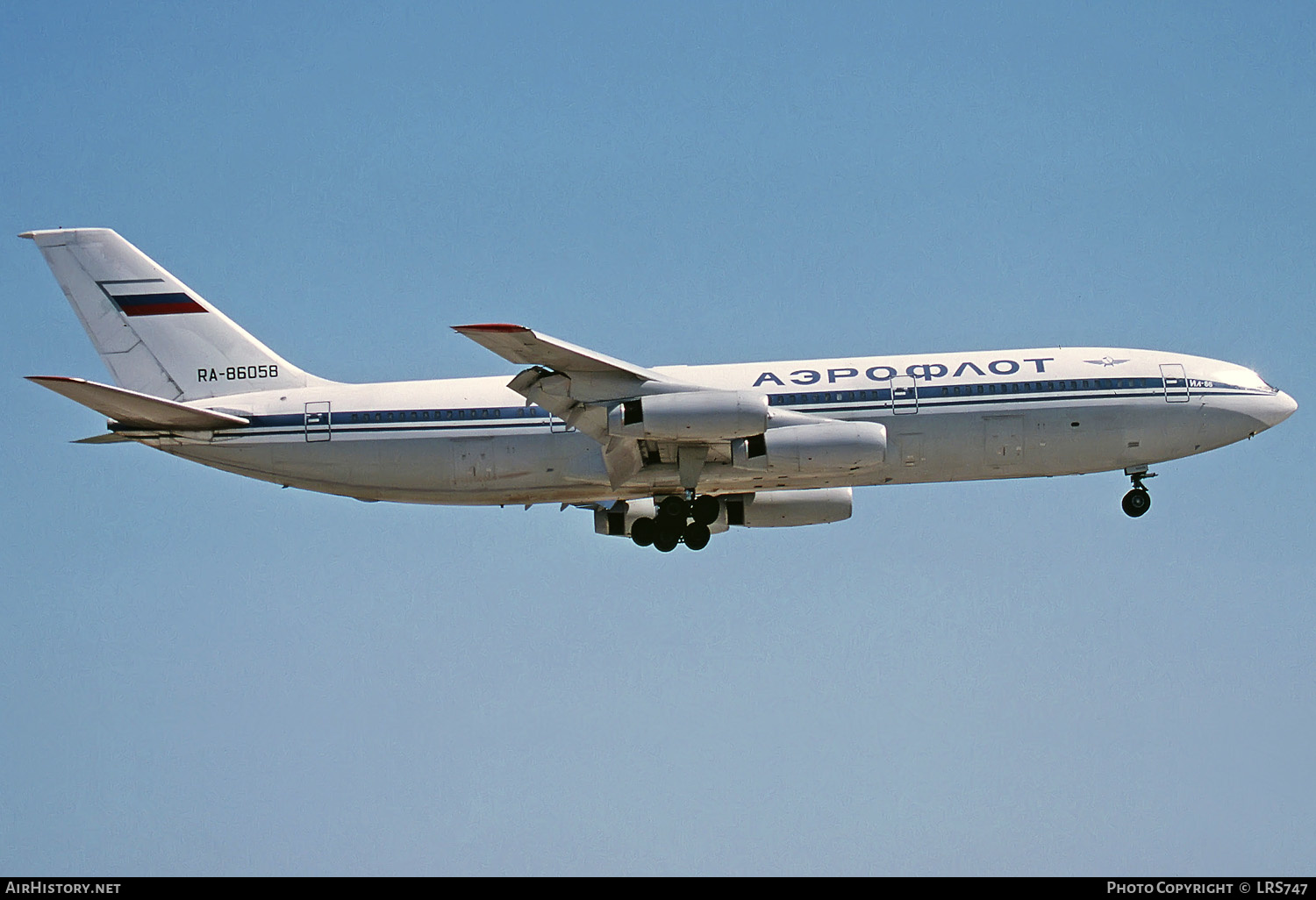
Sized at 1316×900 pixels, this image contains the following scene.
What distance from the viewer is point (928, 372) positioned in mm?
37812

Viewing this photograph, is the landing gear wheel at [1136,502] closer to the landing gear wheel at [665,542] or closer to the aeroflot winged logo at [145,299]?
the landing gear wheel at [665,542]

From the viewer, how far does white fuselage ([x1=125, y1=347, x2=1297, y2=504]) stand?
123 ft

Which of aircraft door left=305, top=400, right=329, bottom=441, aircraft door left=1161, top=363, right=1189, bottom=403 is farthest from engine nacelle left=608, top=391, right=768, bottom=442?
aircraft door left=1161, top=363, right=1189, bottom=403

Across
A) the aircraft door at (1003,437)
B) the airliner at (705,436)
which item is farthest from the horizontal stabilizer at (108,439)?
the aircraft door at (1003,437)

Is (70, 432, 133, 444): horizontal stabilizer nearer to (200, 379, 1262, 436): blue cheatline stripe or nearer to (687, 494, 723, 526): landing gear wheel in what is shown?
(200, 379, 1262, 436): blue cheatline stripe

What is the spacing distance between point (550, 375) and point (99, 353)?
13190 millimetres

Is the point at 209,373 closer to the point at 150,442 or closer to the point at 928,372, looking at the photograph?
the point at 150,442

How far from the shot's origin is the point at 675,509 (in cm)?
3856

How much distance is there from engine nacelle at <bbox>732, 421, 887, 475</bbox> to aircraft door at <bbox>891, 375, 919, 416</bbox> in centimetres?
109

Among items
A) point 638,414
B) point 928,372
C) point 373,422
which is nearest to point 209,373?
point 373,422

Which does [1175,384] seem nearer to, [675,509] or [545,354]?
[675,509]

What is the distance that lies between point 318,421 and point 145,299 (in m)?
6.80

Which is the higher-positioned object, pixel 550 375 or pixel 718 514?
pixel 550 375
